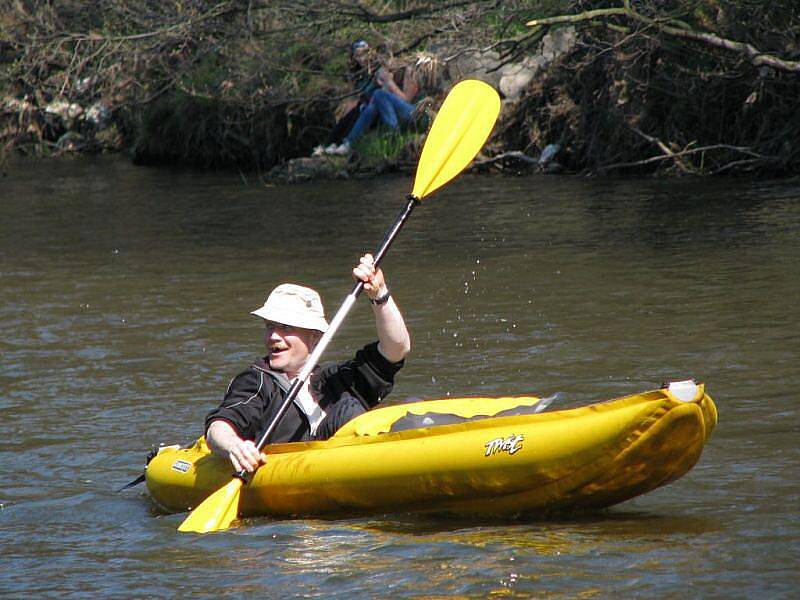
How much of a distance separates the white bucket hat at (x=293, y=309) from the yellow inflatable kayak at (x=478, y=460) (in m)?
0.40

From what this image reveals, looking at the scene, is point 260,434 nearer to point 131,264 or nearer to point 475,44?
point 131,264

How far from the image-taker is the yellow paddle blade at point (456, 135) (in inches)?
243

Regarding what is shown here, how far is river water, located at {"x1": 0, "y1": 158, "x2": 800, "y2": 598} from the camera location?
4008 mm

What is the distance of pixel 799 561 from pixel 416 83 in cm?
1153

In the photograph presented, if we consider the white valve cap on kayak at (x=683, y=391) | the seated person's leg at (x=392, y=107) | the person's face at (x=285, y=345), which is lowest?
the seated person's leg at (x=392, y=107)

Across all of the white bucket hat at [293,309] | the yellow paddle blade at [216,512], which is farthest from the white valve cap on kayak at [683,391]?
the yellow paddle blade at [216,512]

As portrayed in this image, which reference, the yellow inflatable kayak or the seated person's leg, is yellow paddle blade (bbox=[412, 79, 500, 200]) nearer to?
the yellow inflatable kayak

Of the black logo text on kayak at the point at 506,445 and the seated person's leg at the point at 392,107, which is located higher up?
the black logo text on kayak at the point at 506,445

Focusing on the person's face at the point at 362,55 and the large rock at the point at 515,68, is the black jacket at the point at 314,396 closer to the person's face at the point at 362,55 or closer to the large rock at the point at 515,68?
the person's face at the point at 362,55

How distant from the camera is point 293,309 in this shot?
4.87m

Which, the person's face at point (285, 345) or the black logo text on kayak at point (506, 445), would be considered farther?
the person's face at point (285, 345)

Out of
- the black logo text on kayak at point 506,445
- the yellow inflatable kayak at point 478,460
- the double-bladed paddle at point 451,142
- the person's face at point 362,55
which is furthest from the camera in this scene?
the person's face at point 362,55

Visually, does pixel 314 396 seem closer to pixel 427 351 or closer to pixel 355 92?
pixel 427 351

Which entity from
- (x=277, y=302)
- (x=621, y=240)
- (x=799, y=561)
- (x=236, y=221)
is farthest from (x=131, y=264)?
(x=799, y=561)
